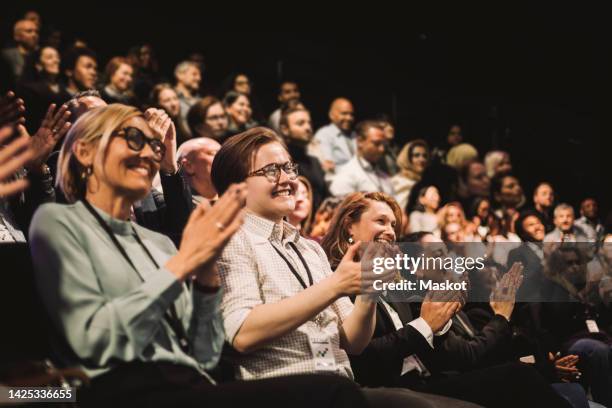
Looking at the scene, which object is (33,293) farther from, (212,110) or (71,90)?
(71,90)

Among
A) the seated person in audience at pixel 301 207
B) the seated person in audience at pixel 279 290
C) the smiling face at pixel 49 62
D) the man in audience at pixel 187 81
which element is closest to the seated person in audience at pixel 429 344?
the seated person in audience at pixel 279 290

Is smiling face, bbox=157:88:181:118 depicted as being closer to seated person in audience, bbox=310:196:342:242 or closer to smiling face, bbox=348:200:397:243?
→ seated person in audience, bbox=310:196:342:242

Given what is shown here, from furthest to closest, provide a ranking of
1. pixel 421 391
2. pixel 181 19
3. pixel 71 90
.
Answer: pixel 181 19
pixel 71 90
pixel 421 391

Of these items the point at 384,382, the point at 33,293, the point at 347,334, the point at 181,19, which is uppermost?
the point at 181,19

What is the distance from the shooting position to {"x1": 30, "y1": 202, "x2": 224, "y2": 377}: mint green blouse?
161 centimetres

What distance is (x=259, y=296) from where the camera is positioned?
6.83ft

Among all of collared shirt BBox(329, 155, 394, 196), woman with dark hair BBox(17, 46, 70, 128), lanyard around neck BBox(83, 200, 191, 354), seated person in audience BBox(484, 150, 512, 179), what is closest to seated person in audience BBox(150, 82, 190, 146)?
woman with dark hair BBox(17, 46, 70, 128)

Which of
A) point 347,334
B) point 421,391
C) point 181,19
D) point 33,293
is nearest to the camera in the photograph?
point 33,293

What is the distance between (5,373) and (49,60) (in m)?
4.45

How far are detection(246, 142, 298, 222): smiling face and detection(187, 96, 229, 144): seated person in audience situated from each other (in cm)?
232

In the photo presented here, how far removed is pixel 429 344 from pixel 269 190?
76 cm

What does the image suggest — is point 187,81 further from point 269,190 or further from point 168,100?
point 269,190

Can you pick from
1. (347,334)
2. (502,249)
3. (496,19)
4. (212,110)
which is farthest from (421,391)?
(496,19)

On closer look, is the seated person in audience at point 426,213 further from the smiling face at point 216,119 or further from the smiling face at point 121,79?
the smiling face at point 121,79
